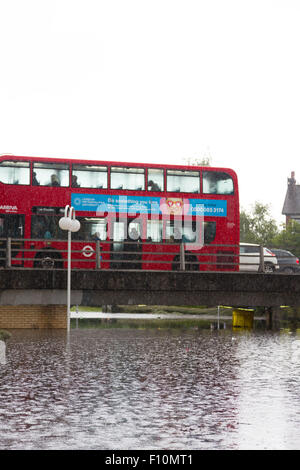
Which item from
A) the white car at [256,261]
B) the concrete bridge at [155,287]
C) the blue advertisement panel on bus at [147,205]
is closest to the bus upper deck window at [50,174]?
the blue advertisement panel on bus at [147,205]

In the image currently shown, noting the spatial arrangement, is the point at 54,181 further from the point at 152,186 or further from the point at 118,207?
the point at 152,186

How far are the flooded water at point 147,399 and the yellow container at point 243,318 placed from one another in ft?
74.4

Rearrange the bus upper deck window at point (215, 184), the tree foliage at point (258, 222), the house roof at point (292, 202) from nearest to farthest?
the bus upper deck window at point (215, 184)
the tree foliage at point (258, 222)
the house roof at point (292, 202)

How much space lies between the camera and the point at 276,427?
10547 mm

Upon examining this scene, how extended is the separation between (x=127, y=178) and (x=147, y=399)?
18267 millimetres

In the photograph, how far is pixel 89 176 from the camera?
30594mm

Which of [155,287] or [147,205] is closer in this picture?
[155,287]

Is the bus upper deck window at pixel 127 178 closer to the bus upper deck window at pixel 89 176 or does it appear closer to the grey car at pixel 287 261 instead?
the bus upper deck window at pixel 89 176

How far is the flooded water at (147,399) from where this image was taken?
969 centimetres

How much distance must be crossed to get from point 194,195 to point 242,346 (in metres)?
6.50

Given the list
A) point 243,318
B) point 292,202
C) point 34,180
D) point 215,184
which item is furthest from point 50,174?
point 292,202

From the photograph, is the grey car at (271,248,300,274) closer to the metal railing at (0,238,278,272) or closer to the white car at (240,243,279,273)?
the white car at (240,243,279,273)

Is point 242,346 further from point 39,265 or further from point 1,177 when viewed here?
point 1,177
